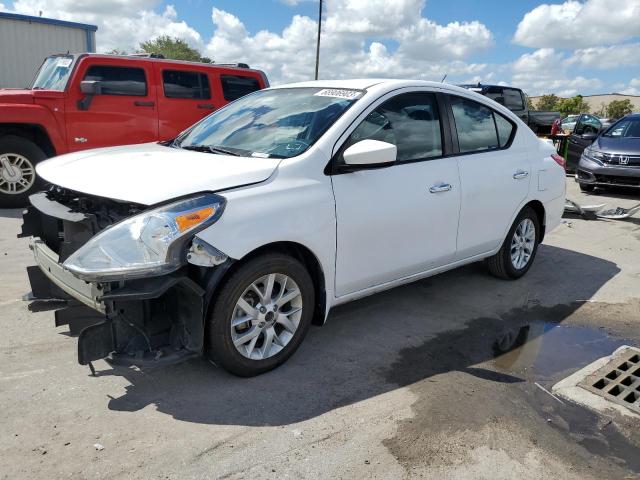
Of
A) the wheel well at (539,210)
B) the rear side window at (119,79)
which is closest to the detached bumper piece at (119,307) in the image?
the wheel well at (539,210)

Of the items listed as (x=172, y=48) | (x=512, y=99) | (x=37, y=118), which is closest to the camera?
(x=37, y=118)

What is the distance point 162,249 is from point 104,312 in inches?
18.9

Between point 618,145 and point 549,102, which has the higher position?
point 549,102

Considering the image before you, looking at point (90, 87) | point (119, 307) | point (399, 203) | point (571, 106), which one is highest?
point (571, 106)

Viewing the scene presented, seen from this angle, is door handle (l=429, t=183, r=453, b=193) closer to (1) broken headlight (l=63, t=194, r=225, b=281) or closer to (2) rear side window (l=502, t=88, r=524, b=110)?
(1) broken headlight (l=63, t=194, r=225, b=281)

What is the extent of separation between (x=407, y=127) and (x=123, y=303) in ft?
7.67

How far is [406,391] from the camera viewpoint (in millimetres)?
3332

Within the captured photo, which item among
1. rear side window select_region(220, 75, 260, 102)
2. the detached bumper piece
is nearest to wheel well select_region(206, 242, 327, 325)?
the detached bumper piece

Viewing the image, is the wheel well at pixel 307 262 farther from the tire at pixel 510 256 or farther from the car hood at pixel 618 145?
the car hood at pixel 618 145

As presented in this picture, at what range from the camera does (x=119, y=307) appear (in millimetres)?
2936

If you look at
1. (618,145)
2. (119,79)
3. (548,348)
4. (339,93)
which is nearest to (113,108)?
(119,79)

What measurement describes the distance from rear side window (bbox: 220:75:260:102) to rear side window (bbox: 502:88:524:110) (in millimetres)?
9936

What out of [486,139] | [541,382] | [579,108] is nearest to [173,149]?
[486,139]

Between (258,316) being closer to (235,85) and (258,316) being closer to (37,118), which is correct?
(37,118)
